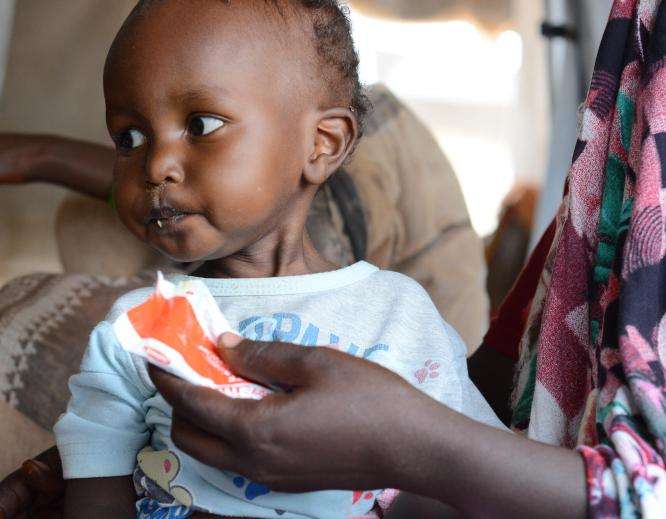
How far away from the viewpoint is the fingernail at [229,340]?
0.84 m

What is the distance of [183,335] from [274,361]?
0.29 ft

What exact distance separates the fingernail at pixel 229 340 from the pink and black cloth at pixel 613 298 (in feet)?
1.11

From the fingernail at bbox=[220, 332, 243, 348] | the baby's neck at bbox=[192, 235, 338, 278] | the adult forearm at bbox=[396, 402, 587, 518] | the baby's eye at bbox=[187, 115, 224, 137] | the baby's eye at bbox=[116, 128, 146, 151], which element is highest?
the baby's eye at bbox=[187, 115, 224, 137]

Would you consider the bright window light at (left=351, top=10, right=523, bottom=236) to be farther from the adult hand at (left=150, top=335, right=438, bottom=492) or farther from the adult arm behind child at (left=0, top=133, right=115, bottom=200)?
the adult hand at (left=150, top=335, right=438, bottom=492)

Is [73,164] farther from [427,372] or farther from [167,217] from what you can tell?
[427,372]

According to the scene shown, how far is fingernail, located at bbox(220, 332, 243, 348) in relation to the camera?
837 millimetres

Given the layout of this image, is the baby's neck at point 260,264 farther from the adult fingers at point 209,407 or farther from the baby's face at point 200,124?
the adult fingers at point 209,407

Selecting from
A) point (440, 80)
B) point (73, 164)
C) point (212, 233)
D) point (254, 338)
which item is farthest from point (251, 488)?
point (440, 80)

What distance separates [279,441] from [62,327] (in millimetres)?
912

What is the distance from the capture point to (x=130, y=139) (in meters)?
1.12

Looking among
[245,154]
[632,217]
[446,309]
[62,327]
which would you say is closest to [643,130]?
[632,217]

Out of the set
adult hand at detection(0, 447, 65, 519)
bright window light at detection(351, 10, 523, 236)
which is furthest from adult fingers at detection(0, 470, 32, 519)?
bright window light at detection(351, 10, 523, 236)

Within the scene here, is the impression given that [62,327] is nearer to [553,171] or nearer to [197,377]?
[197,377]

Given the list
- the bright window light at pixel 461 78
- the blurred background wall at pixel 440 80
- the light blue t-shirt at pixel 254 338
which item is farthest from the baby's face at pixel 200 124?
the bright window light at pixel 461 78
